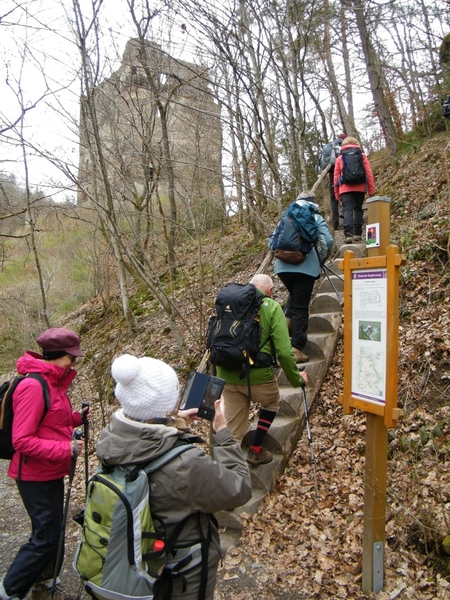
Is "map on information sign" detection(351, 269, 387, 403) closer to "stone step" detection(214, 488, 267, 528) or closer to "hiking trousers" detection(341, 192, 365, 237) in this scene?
"stone step" detection(214, 488, 267, 528)

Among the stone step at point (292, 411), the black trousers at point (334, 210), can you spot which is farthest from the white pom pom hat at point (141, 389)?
the black trousers at point (334, 210)

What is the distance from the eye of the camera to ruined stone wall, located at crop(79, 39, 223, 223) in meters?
8.40

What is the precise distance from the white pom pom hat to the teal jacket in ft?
6.94

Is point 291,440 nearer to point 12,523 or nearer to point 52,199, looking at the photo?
point 12,523

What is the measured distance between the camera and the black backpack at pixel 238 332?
3.90 m

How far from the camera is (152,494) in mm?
1827

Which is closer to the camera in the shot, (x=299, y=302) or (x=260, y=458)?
(x=260, y=458)

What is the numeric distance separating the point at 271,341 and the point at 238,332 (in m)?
0.38

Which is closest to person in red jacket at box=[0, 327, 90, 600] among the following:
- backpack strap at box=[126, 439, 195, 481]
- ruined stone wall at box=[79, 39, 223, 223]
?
backpack strap at box=[126, 439, 195, 481]

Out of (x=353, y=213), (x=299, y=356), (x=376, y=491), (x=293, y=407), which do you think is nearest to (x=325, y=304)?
(x=299, y=356)

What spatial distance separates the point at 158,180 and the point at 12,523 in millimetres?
7472

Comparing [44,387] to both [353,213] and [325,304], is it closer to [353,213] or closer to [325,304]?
[325,304]

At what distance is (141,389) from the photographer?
198 cm

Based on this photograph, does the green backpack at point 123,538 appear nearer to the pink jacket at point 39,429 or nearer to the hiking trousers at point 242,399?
the pink jacket at point 39,429
